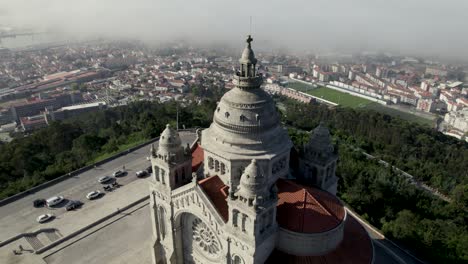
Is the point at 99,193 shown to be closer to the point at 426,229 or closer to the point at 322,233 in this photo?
the point at 322,233

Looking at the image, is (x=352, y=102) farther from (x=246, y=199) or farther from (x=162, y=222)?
(x=246, y=199)

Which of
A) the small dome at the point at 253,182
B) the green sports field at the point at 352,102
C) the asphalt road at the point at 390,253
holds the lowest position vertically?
the green sports field at the point at 352,102

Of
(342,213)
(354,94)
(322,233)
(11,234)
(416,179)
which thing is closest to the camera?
(322,233)

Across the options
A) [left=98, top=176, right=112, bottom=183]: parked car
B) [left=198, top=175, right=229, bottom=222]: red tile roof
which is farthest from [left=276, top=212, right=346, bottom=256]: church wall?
[left=98, top=176, right=112, bottom=183]: parked car

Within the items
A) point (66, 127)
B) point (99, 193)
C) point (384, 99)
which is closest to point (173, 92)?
point (66, 127)

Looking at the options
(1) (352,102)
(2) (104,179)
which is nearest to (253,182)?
(2) (104,179)

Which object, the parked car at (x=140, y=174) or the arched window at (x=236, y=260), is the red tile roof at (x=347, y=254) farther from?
the parked car at (x=140, y=174)

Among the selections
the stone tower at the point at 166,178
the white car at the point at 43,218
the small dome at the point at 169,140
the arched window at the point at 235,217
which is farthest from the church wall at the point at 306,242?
the white car at the point at 43,218

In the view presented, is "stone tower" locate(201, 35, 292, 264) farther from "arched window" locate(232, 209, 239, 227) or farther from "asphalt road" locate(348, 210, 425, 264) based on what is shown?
"asphalt road" locate(348, 210, 425, 264)
